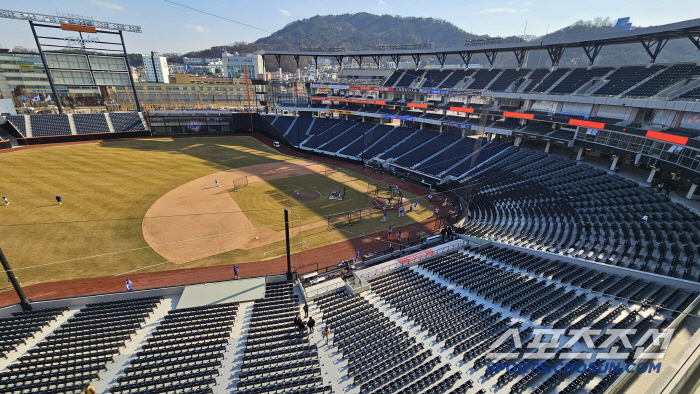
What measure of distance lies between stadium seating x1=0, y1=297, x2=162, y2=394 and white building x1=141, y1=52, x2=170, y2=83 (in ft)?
571

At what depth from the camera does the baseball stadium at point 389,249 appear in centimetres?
1123

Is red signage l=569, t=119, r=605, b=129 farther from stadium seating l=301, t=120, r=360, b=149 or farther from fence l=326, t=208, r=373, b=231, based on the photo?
stadium seating l=301, t=120, r=360, b=149

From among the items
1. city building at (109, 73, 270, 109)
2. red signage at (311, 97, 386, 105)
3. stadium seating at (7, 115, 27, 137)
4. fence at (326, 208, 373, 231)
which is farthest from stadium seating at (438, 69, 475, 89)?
stadium seating at (7, 115, 27, 137)

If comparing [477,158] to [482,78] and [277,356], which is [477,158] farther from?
[277,356]

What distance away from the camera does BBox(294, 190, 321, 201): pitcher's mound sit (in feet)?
113

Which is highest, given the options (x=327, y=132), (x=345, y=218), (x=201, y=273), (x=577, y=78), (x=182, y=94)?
(x=577, y=78)

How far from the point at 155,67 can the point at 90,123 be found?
11726 cm

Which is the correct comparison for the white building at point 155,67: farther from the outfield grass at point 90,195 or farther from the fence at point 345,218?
the fence at point 345,218

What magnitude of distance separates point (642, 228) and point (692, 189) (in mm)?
8929

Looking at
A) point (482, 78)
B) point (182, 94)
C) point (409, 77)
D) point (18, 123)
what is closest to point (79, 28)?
point (18, 123)

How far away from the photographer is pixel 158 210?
30.1 m

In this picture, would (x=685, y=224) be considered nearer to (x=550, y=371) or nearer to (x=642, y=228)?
(x=642, y=228)

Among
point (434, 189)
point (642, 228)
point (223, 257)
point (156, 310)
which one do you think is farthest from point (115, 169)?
point (642, 228)

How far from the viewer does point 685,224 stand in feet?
59.2
